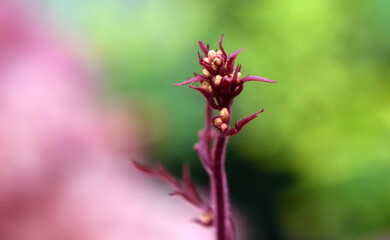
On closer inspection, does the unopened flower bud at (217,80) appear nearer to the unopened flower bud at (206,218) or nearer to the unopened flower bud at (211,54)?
the unopened flower bud at (211,54)

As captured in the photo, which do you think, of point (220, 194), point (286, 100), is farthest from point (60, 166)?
point (220, 194)

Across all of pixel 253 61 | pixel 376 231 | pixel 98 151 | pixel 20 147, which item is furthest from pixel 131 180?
pixel 376 231

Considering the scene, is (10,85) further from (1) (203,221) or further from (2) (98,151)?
(1) (203,221)

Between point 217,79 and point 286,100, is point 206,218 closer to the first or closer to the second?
point 217,79

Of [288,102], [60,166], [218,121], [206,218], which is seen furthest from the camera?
[288,102]

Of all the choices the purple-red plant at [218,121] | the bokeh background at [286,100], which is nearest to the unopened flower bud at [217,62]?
the purple-red plant at [218,121]

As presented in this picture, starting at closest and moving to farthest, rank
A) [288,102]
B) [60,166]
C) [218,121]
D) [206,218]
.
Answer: [218,121]
[206,218]
[60,166]
[288,102]

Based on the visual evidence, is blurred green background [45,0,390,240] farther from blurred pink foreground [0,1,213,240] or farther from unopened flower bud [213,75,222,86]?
Result: unopened flower bud [213,75,222,86]

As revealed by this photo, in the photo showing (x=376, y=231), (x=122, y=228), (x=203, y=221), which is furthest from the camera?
(x=376, y=231)
